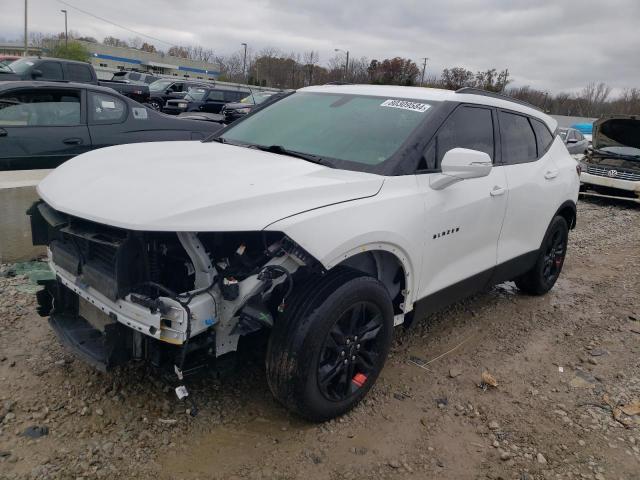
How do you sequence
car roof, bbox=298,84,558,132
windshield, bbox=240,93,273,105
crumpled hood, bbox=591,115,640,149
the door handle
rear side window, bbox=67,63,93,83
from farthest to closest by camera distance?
1. windshield, bbox=240,93,273,105
2. rear side window, bbox=67,63,93,83
3. crumpled hood, bbox=591,115,640,149
4. the door handle
5. car roof, bbox=298,84,558,132

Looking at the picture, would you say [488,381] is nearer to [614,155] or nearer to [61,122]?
[61,122]

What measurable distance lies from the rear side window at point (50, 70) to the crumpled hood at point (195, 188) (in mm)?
11814

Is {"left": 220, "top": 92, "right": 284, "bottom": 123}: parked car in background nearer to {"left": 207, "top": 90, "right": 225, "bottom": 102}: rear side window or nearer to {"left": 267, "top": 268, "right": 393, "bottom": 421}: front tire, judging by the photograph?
{"left": 207, "top": 90, "right": 225, "bottom": 102}: rear side window

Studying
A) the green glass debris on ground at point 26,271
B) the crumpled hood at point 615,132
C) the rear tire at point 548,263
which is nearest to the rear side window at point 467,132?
the rear tire at point 548,263

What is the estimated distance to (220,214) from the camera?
7.59 ft

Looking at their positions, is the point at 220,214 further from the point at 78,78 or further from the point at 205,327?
the point at 78,78

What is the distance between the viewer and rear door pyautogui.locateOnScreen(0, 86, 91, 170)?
5.63 meters

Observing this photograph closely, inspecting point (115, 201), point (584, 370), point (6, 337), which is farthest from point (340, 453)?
point (6, 337)

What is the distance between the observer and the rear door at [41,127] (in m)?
5.63

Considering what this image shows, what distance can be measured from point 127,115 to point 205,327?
5.00 meters

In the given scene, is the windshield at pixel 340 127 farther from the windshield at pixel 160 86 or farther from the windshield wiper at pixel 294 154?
the windshield at pixel 160 86

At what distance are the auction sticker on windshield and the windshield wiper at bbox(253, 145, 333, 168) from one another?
2.38 ft

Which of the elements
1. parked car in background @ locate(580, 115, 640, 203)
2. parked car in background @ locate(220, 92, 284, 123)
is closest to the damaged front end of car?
parked car in background @ locate(580, 115, 640, 203)

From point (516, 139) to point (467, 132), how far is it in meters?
0.86
